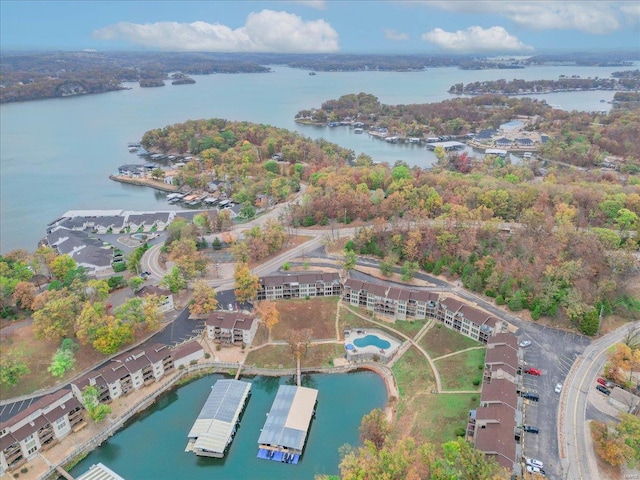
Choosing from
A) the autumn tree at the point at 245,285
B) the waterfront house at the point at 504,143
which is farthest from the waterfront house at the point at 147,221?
the waterfront house at the point at 504,143

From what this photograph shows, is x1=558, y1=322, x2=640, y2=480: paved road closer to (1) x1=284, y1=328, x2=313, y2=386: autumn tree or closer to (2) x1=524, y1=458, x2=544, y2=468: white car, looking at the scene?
(2) x1=524, y1=458, x2=544, y2=468: white car

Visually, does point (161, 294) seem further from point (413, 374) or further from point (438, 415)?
point (438, 415)

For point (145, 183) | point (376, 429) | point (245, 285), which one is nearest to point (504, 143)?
point (145, 183)

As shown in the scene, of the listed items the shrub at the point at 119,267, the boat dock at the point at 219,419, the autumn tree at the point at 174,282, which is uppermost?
the autumn tree at the point at 174,282

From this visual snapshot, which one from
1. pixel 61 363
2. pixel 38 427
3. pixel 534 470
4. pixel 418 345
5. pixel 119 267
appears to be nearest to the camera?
pixel 534 470

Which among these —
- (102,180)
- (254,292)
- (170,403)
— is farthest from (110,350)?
(102,180)

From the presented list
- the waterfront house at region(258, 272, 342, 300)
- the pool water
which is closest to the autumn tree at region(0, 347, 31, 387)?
the waterfront house at region(258, 272, 342, 300)

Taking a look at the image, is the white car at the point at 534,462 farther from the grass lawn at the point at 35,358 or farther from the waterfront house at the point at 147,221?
the waterfront house at the point at 147,221
